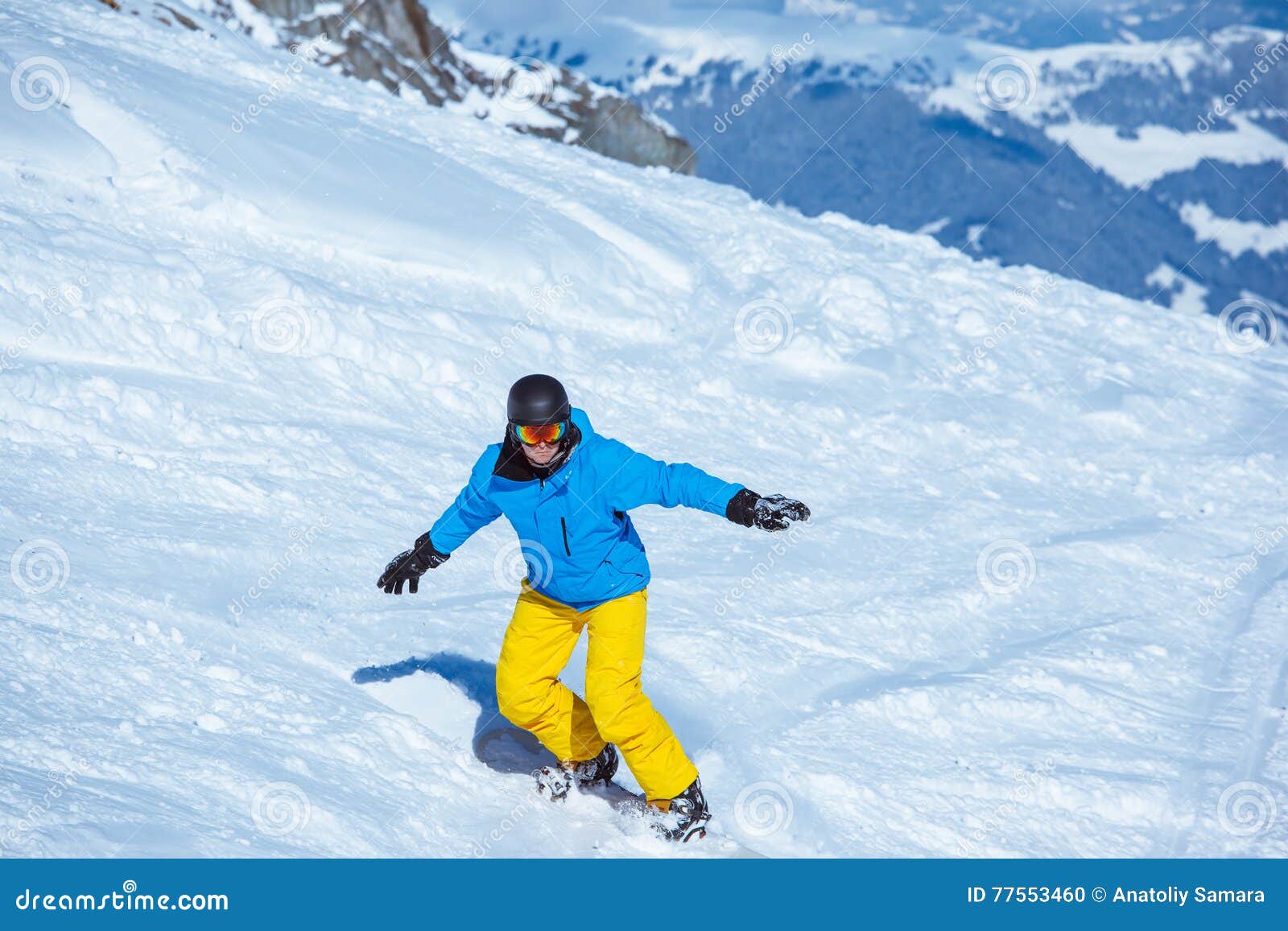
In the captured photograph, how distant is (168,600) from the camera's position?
Answer: 15.4 ft

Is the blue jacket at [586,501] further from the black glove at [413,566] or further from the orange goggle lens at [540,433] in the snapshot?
the black glove at [413,566]

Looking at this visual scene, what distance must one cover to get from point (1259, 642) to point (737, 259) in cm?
692

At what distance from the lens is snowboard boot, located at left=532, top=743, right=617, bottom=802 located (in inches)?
167

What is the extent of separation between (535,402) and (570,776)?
4.99ft

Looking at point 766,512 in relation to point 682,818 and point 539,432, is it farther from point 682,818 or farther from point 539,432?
point 682,818

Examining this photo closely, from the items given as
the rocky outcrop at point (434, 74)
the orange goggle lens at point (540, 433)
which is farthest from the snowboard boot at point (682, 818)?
the rocky outcrop at point (434, 74)

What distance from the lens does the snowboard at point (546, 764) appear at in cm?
404

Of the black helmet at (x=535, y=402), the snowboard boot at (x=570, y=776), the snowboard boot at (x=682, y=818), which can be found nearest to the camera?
the black helmet at (x=535, y=402)

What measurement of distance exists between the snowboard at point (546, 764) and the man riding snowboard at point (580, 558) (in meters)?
0.08

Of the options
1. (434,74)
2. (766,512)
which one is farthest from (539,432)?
(434,74)

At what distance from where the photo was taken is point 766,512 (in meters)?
3.77

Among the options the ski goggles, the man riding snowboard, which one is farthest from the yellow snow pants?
the ski goggles

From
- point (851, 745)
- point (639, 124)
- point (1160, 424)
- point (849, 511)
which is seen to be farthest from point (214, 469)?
point (639, 124)

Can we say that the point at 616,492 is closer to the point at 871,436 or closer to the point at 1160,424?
the point at 871,436
